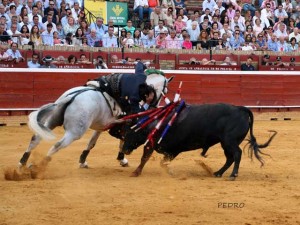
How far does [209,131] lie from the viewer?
8242 millimetres

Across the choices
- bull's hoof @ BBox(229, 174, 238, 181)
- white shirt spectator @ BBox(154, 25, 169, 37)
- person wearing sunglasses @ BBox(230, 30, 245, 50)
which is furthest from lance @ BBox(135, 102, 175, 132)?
person wearing sunglasses @ BBox(230, 30, 245, 50)

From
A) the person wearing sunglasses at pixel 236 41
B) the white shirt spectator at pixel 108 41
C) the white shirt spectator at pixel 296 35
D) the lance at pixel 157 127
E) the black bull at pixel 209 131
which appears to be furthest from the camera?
the white shirt spectator at pixel 296 35

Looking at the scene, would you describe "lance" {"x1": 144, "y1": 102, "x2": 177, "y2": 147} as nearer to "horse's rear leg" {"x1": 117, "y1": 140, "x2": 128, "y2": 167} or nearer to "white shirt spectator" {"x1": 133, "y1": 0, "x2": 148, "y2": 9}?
"horse's rear leg" {"x1": 117, "y1": 140, "x2": 128, "y2": 167}

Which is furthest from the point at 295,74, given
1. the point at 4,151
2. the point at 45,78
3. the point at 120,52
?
the point at 4,151

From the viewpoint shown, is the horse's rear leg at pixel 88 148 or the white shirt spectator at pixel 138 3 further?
the white shirt spectator at pixel 138 3

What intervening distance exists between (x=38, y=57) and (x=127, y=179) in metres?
7.07

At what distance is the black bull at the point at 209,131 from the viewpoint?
26.9ft

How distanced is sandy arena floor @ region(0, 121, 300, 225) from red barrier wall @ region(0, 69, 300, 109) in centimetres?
421

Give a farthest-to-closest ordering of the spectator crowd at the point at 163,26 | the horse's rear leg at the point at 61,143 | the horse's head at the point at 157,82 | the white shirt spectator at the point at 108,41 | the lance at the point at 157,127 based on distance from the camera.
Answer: the white shirt spectator at the point at 108,41 < the spectator crowd at the point at 163,26 < the horse's head at the point at 157,82 < the lance at the point at 157,127 < the horse's rear leg at the point at 61,143

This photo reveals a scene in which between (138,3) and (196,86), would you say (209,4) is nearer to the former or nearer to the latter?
(138,3)

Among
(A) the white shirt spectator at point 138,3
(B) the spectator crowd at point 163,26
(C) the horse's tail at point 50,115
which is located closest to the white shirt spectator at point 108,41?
(B) the spectator crowd at point 163,26

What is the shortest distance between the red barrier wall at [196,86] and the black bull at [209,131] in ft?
21.3

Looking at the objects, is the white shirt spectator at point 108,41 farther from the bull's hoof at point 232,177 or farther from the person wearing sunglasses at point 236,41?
the bull's hoof at point 232,177

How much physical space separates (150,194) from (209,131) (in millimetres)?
1523
